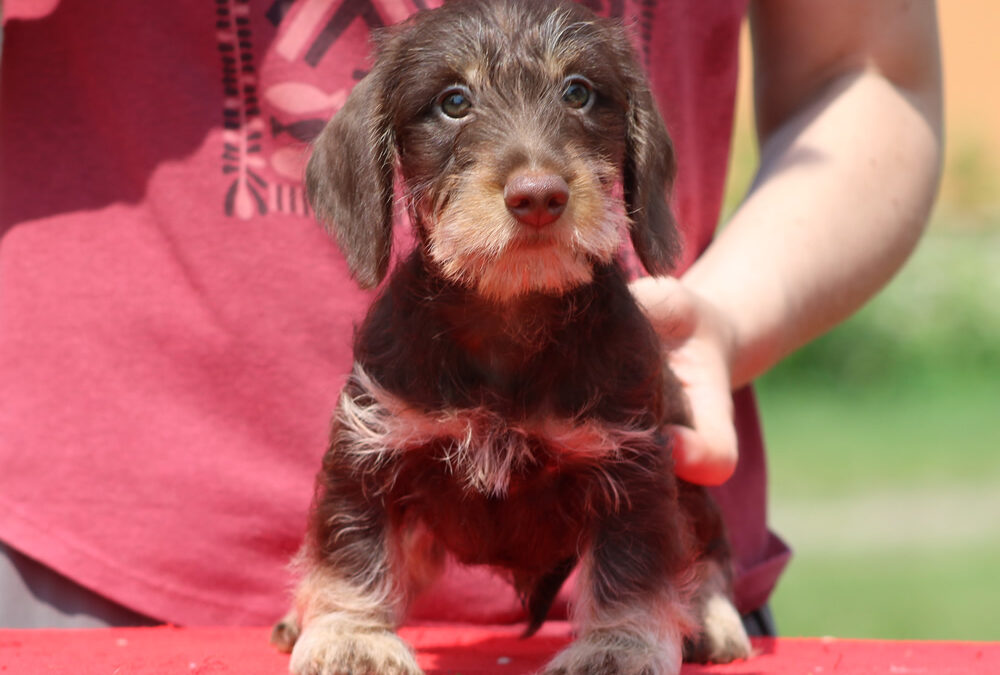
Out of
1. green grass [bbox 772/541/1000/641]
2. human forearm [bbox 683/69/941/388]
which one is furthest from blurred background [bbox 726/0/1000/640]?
human forearm [bbox 683/69/941/388]

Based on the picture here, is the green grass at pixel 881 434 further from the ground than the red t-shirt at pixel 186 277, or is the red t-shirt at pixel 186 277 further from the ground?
the red t-shirt at pixel 186 277

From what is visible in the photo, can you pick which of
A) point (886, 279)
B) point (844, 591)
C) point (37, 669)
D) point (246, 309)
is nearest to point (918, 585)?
point (844, 591)

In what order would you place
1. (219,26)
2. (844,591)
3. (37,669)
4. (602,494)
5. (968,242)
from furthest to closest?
(968,242) → (844,591) → (219,26) → (602,494) → (37,669)

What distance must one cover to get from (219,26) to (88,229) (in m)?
0.74

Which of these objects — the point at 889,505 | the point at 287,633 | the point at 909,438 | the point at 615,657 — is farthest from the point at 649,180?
the point at 909,438

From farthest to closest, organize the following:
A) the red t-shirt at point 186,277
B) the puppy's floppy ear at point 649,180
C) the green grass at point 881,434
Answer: the green grass at point 881,434
the red t-shirt at point 186,277
the puppy's floppy ear at point 649,180

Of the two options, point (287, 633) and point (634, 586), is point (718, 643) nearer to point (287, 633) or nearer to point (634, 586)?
point (634, 586)

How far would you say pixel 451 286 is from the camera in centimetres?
310

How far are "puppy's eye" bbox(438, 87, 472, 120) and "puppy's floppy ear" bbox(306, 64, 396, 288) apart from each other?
0.16 meters

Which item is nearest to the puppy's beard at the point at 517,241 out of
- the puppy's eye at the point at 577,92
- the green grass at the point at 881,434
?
the puppy's eye at the point at 577,92

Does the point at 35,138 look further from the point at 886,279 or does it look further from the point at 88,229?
the point at 886,279

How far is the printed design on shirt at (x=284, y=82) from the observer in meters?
3.84

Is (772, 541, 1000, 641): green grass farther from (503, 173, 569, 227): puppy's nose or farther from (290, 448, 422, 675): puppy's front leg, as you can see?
(503, 173, 569, 227): puppy's nose

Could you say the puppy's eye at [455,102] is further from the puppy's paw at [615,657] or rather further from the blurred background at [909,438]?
the blurred background at [909,438]
